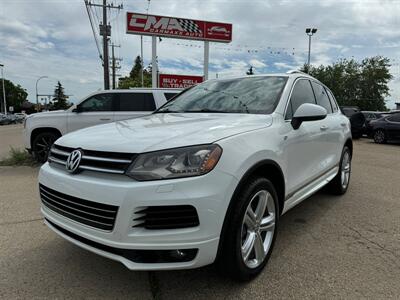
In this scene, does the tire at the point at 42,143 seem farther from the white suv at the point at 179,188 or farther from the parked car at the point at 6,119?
the parked car at the point at 6,119

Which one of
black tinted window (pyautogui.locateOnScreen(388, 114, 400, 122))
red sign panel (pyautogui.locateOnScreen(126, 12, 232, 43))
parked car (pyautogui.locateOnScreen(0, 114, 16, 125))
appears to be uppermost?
red sign panel (pyautogui.locateOnScreen(126, 12, 232, 43))

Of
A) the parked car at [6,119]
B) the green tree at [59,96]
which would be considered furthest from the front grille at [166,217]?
the green tree at [59,96]

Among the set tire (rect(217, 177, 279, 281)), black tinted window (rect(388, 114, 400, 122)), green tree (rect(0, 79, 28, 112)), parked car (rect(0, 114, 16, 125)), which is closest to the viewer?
tire (rect(217, 177, 279, 281))

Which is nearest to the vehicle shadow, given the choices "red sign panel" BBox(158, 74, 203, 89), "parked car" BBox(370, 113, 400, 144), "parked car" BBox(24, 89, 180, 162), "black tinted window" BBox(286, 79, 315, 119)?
"black tinted window" BBox(286, 79, 315, 119)

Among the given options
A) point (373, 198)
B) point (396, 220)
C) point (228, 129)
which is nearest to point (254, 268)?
point (228, 129)

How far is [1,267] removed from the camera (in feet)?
Result: 9.67

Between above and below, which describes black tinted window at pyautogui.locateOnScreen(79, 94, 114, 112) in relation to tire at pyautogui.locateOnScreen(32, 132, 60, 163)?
above

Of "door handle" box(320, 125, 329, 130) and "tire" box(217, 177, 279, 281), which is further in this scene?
"door handle" box(320, 125, 329, 130)

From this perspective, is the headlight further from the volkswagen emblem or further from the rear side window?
the rear side window

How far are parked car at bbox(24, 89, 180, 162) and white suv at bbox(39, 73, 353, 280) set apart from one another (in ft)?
17.2

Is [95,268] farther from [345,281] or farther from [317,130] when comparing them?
[317,130]

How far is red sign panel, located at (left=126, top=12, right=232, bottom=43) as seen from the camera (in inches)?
674

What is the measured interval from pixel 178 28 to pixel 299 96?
50.1 feet

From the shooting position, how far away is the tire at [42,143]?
789 centimetres
